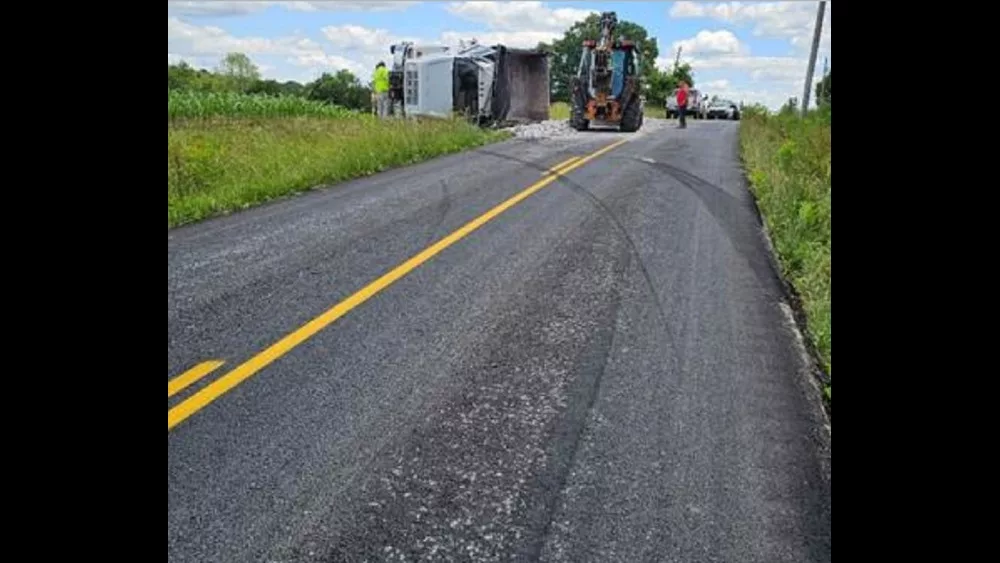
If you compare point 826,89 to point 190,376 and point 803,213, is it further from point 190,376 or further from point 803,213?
point 803,213

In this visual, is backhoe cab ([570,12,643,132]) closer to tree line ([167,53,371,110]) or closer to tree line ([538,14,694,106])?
tree line ([167,53,371,110])

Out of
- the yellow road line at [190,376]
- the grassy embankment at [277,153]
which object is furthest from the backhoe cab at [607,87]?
the yellow road line at [190,376]

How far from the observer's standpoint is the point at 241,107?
1106 inches

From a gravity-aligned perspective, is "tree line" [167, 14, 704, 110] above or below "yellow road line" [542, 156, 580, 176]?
above

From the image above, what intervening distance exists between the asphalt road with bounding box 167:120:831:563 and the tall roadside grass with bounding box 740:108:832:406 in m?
0.25

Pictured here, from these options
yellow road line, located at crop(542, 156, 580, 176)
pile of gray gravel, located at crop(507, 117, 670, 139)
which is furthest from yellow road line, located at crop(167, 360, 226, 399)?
pile of gray gravel, located at crop(507, 117, 670, 139)

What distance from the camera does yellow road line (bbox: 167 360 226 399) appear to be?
4242mm

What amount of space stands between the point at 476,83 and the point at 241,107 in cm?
901

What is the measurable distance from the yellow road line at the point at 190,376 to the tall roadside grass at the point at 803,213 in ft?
10.6

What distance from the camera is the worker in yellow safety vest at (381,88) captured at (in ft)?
86.5
